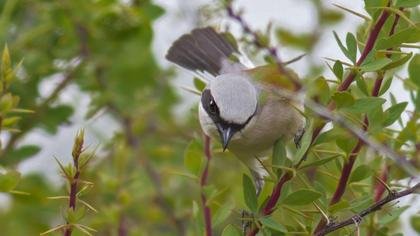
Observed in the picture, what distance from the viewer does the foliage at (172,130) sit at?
182cm

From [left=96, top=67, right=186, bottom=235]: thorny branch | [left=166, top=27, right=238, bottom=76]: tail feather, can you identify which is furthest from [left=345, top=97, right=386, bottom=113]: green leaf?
[left=96, top=67, right=186, bottom=235]: thorny branch

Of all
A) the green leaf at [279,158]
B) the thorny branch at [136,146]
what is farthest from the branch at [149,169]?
the green leaf at [279,158]

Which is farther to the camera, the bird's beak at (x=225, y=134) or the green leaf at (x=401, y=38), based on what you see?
the bird's beak at (x=225, y=134)

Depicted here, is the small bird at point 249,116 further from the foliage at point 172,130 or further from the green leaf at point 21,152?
the green leaf at point 21,152

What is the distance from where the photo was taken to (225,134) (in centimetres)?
246

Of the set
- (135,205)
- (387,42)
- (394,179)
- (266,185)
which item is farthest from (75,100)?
(387,42)

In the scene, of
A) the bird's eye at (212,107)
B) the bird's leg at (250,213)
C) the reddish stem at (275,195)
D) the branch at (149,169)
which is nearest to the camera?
the reddish stem at (275,195)

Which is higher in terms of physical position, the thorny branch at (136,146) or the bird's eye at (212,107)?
the bird's eye at (212,107)

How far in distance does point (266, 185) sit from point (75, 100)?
1.36m

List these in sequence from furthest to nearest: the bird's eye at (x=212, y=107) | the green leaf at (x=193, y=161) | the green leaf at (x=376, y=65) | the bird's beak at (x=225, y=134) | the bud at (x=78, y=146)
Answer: the bird's eye at (x=212, y=107), the bird's beak at (x=225, y=134), the green leaf at (x=193, y=161), the green leaf at (x=376, y=65), the bud at (x=78, y=146)

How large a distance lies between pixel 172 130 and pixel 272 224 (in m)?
2.05

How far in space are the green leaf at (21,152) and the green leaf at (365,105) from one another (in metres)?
1.41

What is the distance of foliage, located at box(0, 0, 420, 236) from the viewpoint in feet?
5.98

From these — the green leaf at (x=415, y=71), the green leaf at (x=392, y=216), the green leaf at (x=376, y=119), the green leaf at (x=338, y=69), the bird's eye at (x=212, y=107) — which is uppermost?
the green leaf at (x=338, y=69)
